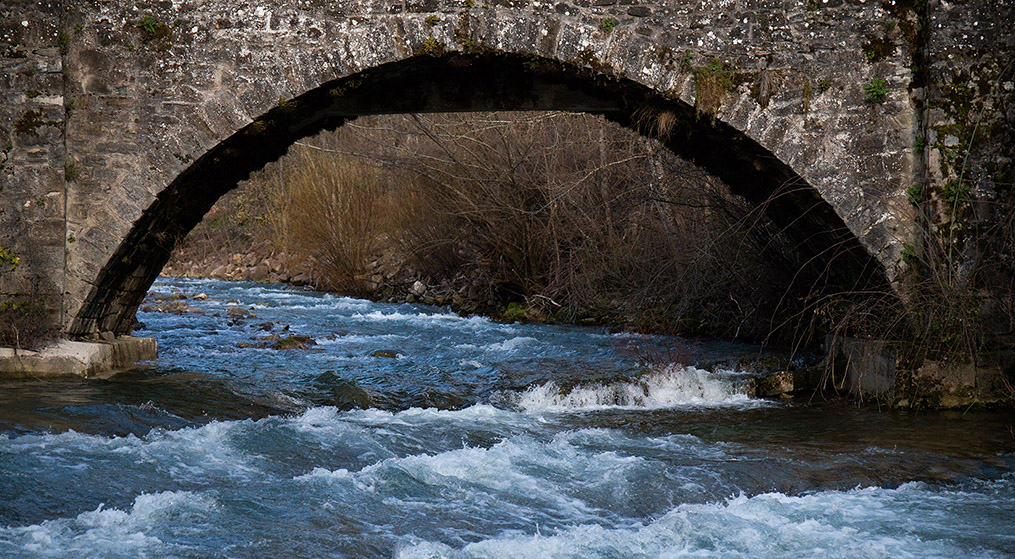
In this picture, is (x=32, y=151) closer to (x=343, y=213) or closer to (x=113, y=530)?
(x=113, y=530)

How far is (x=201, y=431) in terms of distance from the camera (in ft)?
17.8

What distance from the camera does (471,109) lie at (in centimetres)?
722

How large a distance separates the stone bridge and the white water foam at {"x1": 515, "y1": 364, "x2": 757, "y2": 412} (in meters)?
1.38

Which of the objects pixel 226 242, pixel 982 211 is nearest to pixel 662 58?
pixel 982 211

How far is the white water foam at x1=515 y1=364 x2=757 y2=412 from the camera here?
6797mm

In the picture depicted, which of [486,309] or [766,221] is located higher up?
[766,221]

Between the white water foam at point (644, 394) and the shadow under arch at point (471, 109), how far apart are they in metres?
1.16

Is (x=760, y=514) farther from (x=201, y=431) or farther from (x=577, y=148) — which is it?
(x=577, y=148)

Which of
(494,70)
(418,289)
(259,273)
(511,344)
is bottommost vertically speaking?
(511,344)

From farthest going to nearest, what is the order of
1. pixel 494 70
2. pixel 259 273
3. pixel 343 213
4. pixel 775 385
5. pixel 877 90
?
pixel 259 273 → pixel 343 213 → pixel 775 385 → pixel 494 70 → pixel 877 90

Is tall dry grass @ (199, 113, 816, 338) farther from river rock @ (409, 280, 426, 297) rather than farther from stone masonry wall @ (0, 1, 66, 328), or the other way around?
stone masonry wall @ (0, 1, 66, 328)

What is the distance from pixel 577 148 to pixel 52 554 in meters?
9.77

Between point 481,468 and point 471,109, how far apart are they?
11.0ft

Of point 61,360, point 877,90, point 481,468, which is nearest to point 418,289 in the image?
point 61,360
